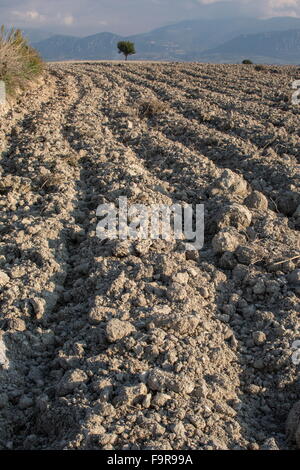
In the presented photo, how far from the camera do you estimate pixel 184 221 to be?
4348 millimetres

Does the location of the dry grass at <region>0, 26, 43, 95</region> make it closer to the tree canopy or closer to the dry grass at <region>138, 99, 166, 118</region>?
the dry grass at <region>138, 99, 166, 118</region>

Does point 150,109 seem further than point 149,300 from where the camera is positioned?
Yes

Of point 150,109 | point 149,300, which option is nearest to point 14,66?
point 150,109

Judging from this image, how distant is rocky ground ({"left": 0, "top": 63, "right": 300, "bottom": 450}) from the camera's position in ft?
7.74

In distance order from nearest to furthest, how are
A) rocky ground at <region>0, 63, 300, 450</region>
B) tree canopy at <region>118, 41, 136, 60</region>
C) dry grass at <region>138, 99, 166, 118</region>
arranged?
rocky ground at <region>0, 63, 300, 450</region> → dry grass at <region>138, 99, 166, 118</region> → tree canopy at <region>118, 41, 136, 60</region>

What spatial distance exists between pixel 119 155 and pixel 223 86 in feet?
20.6

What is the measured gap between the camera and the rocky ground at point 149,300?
2359 mm

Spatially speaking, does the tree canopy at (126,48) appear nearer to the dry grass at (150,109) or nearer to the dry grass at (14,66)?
the dry grass at (14,66)

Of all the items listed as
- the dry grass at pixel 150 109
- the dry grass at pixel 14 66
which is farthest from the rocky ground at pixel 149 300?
the dry grass at pixel 14 66

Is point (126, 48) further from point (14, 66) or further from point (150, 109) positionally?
point (150, 109)

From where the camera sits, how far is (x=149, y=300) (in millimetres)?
3174

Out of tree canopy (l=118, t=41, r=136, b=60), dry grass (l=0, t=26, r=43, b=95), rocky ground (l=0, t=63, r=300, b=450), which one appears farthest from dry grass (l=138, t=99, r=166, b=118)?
tree canopy (l=118, t=41, r=136, b=60)
